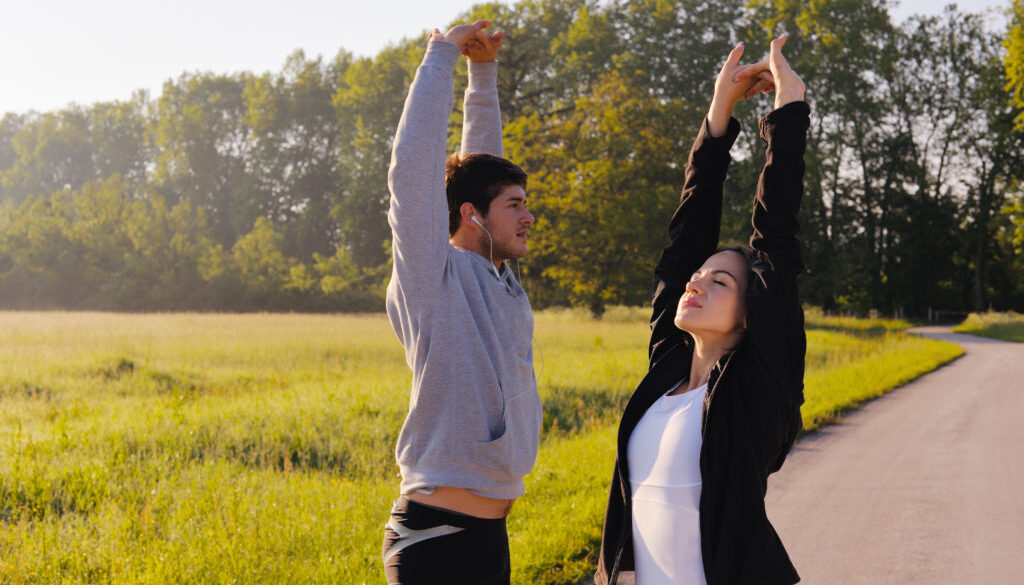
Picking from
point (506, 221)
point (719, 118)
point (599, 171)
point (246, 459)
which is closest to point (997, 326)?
point (599, 171)

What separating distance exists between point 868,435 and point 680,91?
35.8 m

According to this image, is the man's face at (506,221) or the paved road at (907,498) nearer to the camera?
the man's face at (506,221)

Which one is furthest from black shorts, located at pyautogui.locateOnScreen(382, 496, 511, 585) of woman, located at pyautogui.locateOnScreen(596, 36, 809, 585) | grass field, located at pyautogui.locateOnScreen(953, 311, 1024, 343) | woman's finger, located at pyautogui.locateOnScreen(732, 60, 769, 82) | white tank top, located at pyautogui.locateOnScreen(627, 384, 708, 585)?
grass field, located at pyautogui.locateOnScreen(953, 311, 1024, 343)

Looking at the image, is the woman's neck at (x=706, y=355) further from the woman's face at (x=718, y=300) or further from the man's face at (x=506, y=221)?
the man's face at (x=506, y=221)

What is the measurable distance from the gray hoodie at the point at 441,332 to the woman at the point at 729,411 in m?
0.39

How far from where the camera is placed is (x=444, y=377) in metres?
2.31

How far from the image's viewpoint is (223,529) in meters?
5.27

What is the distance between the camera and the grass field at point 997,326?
3241 cm

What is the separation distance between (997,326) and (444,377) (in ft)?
133

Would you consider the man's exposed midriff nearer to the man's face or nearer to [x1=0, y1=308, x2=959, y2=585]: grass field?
[x1=0, y1=308, x2=959, y2=585]: grass field

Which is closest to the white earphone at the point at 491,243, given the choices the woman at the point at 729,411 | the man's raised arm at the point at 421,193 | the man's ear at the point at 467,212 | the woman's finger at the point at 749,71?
the man's ear at the point at 467,212

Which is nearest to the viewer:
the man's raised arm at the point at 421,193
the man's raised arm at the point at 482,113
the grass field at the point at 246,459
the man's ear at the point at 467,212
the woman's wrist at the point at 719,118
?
the man's raised arm at the point at 421,193

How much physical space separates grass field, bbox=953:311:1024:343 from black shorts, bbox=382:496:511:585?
3298 centimetres

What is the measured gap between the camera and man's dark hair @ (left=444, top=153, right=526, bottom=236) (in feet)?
8.52
